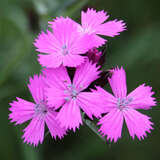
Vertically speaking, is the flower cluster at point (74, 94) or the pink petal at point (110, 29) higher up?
the pink petal at point (110, 29)

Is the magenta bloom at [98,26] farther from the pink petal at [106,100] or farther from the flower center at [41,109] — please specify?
the flower center at [41,109]

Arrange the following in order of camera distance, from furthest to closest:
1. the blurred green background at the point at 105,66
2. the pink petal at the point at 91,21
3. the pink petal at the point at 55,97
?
the blurred green background at the point at 105,66
the pink petal at the point at 91,21
the pink petal at the point at 55,97

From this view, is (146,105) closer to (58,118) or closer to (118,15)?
(58,118)

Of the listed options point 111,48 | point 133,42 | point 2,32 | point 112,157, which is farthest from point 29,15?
point 112,157

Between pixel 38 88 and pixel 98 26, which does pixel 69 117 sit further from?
pixel 98 26

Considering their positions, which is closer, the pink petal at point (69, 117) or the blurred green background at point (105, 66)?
the pink petal at point (69, 117)

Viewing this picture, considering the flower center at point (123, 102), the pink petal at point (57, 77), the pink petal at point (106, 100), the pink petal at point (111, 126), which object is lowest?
the pink petal at point (111, 126)

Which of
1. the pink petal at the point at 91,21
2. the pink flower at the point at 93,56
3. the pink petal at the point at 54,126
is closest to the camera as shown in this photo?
the pink petal at the point at 54,126

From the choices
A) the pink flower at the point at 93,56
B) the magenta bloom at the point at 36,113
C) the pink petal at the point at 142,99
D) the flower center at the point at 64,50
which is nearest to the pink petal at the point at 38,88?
the magenta bloom at the point at 36,113
